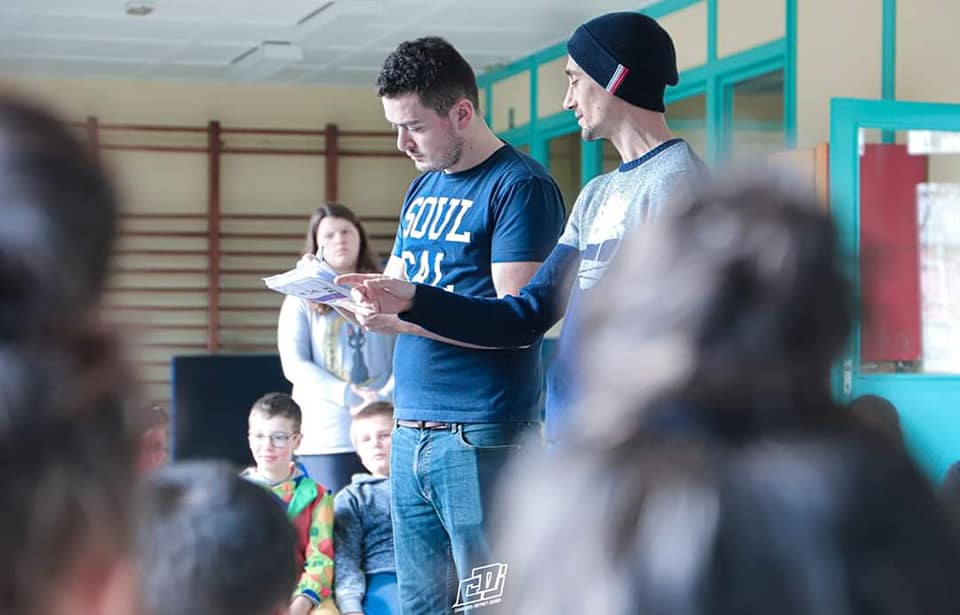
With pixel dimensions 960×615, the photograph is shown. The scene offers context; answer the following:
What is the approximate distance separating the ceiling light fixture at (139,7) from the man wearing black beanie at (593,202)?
6.20 m

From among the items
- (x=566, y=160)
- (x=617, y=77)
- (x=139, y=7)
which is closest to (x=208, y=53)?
(x=139, y=7)

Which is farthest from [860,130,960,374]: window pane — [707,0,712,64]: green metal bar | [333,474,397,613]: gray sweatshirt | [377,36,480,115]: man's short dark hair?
[377,36,480,115]: man's short dark hair

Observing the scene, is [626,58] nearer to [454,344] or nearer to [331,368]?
[454,344]

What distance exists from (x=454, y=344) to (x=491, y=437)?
0.64ft

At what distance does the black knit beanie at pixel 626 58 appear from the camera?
2.23 meters

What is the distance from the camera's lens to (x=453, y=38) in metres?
9.11

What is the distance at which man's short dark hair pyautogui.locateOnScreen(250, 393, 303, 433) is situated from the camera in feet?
13.9

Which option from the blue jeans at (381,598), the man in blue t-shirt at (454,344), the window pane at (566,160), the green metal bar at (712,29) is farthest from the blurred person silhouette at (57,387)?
the window pane at (566,160)

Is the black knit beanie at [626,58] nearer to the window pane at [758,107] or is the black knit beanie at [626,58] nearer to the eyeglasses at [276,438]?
the eyeglasses at [276,438]

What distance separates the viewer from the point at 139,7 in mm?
8156

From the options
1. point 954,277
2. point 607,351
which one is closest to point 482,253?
point 607,351

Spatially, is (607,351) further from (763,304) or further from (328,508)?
(328,508)

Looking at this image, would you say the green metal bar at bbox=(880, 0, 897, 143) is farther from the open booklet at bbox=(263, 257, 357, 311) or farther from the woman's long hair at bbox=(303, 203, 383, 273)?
the open booklet at bbox=(263, 257, 357, 311)

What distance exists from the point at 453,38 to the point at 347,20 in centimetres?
90
